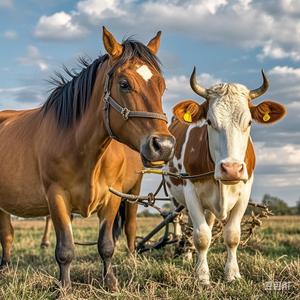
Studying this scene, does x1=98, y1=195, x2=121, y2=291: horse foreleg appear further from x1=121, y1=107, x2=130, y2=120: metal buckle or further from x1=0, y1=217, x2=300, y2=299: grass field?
x1=121, y1=107, x2=130, y2=120: metal buckle

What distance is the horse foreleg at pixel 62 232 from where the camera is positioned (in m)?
6.09

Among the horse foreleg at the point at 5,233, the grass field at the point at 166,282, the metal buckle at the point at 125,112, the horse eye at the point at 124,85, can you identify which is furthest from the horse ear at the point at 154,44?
the horse foreleg at the point at 5,233

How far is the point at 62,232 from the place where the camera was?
6117 millimetres

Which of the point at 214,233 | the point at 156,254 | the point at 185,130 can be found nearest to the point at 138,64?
the point at 185,130

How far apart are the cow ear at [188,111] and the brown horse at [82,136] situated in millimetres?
731

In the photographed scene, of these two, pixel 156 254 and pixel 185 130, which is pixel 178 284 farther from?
pixel 156 254

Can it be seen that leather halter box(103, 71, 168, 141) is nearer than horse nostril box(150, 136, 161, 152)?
No

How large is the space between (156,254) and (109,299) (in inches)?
161

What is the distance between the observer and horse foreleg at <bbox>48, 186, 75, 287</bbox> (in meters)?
6.09

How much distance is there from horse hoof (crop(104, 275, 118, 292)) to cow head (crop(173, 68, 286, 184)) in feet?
5.41

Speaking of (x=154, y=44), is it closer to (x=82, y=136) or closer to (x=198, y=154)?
(x=82, y=136)

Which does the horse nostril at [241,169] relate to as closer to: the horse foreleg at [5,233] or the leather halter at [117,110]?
the leather halter at [117,110]

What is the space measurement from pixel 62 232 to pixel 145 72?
195cm

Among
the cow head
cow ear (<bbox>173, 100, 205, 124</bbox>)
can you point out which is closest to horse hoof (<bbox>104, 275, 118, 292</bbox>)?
the cow head
